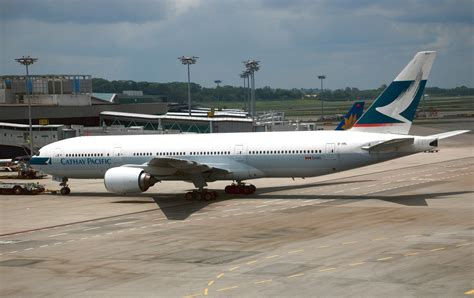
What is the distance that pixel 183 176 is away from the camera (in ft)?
146

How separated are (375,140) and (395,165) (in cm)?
2749

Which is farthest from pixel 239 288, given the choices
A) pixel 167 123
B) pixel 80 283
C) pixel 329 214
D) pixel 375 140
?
pixel 167 123

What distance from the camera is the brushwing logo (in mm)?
41469

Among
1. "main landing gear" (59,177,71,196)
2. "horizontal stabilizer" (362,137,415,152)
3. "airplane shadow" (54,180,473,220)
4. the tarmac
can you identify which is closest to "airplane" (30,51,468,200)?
"horizontal stabilizer" (362,137,415,152)

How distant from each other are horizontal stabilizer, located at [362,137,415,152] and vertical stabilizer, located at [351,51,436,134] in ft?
6.43

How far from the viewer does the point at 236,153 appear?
4475cm

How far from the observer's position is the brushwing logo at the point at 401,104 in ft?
136

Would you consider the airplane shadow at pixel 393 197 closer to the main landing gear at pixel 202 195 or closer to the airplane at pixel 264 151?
the airplane at pixel 264 151

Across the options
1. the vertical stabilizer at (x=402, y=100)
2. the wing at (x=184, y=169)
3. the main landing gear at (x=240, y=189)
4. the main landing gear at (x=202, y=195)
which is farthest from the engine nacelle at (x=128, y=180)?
the vertical stabilizer at (x=402, y=100)

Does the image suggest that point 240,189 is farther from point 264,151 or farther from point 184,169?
point 184,169

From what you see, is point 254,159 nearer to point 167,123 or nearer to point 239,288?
point 239,288

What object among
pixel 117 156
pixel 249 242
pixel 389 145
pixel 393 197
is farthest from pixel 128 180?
→ pixel 393 197

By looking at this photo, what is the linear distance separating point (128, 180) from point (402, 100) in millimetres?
16749

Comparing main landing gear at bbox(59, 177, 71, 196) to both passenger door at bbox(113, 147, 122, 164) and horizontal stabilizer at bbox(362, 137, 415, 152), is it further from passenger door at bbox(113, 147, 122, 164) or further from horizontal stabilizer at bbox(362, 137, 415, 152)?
horizontal stabilizer at bbox(362, 137, 415, 152)
